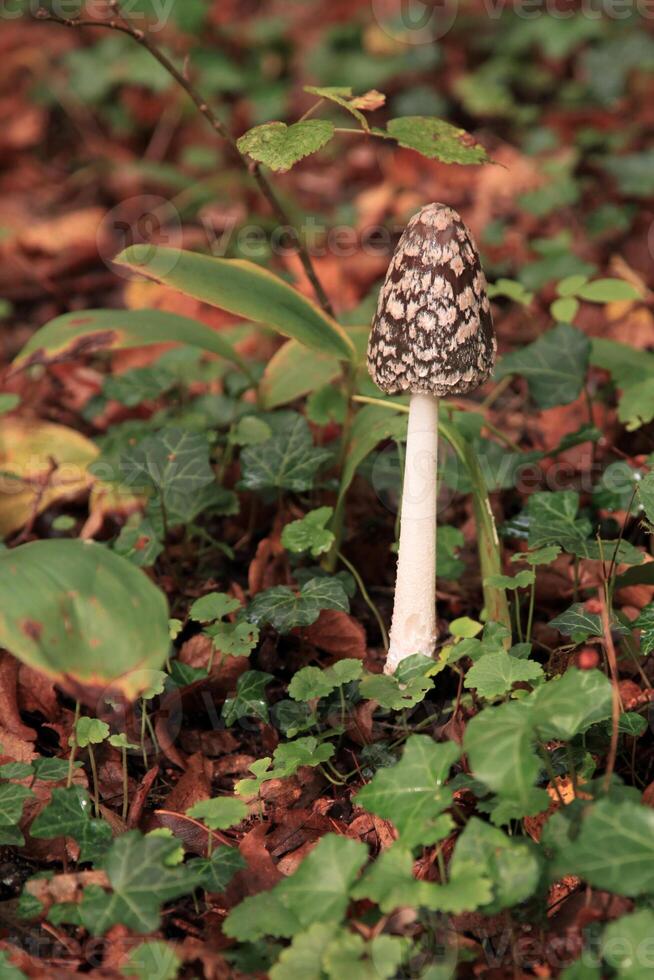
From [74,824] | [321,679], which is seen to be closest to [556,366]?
[321,679]

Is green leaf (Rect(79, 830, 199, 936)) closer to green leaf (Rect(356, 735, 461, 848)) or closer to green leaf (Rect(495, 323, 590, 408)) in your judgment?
green leaf (Rect(356, 735, 461, 848))

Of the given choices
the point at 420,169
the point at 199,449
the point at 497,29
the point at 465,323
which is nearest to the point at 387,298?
the point at 465,323

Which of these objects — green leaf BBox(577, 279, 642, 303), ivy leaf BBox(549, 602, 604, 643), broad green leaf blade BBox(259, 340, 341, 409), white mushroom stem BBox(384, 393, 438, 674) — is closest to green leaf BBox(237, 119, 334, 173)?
white mushroom stem BBox(384, 393, 438, 674)

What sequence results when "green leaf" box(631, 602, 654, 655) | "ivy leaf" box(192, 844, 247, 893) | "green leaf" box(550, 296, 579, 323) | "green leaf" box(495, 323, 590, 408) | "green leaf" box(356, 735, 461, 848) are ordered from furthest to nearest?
"green leaf" box(550, 296, 579, 323), "green leaf" box(495, 323, 590, 408), "green leaf" box(631, 602, 654, 655), "ivy leaf" box(192, 844, 247, 893), "green leaf" box(356, 735, 461, 848)

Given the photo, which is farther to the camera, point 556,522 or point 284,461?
point 284,461

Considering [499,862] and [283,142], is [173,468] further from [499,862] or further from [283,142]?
[499,862]

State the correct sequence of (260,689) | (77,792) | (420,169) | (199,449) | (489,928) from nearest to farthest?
(489,928) → (77,792) → (260,689) → (199,449) → (420,169)

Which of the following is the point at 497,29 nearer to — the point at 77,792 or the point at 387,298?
the point at 387,298
